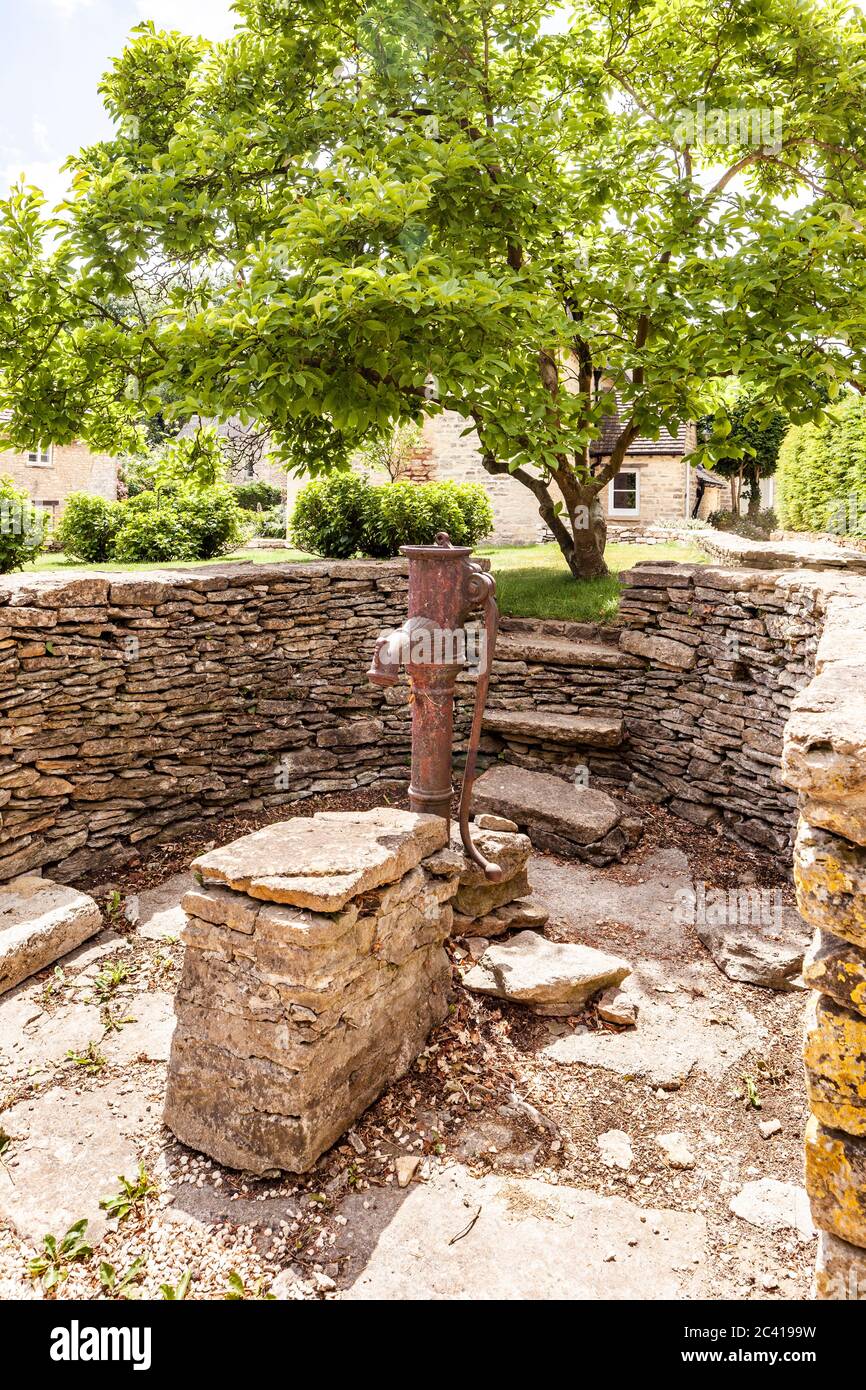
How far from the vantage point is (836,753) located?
1.65 metres

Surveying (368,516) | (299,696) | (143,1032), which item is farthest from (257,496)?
(143,1032)

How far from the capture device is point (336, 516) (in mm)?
8656

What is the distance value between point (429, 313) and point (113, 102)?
4492 mm

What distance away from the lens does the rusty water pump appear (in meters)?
3.93

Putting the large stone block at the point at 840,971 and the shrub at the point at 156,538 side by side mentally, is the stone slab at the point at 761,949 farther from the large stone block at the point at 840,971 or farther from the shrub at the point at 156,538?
the shrub at the point at 156,538

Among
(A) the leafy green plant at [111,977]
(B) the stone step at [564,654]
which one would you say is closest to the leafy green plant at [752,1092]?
(A) the leafy green plant at [111,977]

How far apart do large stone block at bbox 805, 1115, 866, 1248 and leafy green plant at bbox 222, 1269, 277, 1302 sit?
1716 mm

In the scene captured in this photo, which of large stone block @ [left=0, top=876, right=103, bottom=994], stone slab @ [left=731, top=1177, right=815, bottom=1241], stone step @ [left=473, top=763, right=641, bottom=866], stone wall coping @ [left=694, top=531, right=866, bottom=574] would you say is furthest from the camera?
stone wall coping @ [left=694, top=531, right=866, bottom=574]

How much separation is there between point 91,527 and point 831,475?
33.6ft

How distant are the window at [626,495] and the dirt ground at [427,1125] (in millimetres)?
19226

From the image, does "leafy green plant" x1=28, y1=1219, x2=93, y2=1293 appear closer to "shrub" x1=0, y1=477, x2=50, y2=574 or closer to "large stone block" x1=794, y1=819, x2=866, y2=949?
"large stone block" x1=794, y1=819, x2=866, y2=949

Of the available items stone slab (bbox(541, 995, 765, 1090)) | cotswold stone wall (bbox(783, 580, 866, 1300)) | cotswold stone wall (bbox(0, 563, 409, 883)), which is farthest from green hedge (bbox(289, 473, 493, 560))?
cotswold stone wall (bbox(783, 580, 866, 1300))
